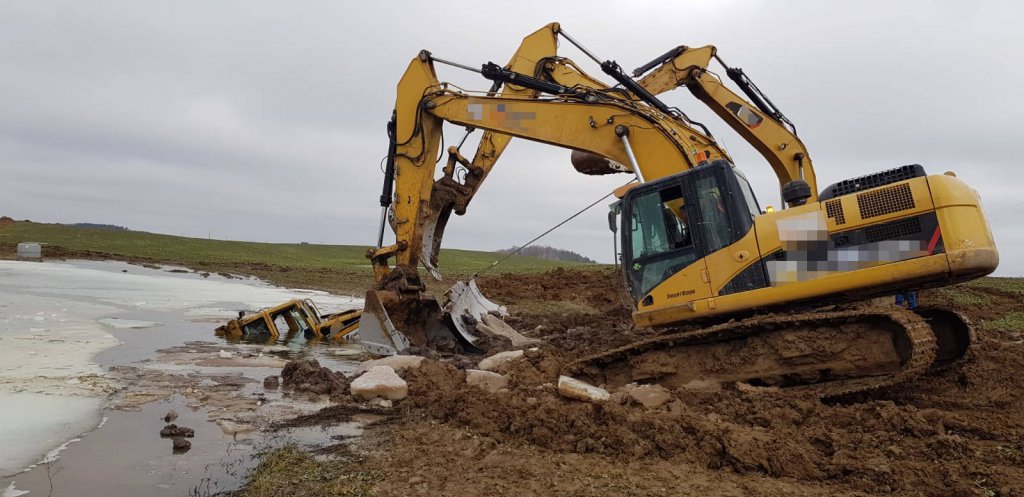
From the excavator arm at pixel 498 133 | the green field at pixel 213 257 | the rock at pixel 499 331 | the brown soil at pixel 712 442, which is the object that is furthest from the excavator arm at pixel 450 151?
the green field at pixel 213 257

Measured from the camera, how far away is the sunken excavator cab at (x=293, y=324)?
11.4m

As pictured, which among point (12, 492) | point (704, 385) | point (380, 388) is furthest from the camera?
point (380, 388)

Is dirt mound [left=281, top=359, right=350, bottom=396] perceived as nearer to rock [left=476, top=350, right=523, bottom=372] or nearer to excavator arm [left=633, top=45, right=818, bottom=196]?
rock [left=476, top=350, right=523, bottom=372]

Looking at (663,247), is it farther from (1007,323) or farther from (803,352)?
(1007,323)

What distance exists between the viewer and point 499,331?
11.0 metres

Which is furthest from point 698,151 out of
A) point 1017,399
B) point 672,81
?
point 1017,399

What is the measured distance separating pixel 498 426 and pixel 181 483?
2399 mm

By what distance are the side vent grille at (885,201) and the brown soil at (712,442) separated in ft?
5.03

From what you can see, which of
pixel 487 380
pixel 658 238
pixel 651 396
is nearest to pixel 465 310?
pixel 487 380

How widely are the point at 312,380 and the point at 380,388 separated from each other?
3.42 feet

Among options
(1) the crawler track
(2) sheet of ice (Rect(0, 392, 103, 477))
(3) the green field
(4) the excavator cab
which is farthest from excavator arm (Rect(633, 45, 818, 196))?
(3) the green field

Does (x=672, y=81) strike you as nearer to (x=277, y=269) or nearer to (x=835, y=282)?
(x=835, y=282)

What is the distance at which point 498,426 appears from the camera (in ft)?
17.6

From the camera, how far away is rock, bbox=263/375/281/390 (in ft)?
23.7
